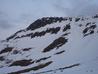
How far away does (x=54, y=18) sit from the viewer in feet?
575

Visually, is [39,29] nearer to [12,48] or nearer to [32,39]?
[32,39]

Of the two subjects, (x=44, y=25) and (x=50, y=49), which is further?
(x=44, y=25)

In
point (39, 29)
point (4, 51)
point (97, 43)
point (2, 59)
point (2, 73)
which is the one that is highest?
point (39, 29)

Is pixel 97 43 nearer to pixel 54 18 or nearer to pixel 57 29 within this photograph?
pixel 57 29

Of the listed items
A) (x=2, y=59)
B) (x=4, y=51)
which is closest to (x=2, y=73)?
(x=2, y=59)

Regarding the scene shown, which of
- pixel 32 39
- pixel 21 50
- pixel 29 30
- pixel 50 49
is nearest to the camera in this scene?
pixel 50 49

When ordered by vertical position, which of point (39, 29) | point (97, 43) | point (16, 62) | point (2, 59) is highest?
point (39, 29)

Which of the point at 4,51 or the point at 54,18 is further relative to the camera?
the point at 54,18

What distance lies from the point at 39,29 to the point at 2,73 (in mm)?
82107

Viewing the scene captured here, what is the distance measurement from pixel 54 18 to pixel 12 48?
49.4 metres

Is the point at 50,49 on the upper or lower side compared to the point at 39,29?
lower

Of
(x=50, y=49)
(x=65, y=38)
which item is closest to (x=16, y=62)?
(x=50, y=49)

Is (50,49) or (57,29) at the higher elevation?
(57,29)

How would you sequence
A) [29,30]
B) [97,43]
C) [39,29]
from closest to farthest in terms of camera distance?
1. [97,43]
2. [39,29]
3. [29,30]
